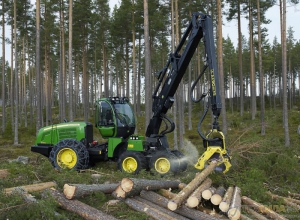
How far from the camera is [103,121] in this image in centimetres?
1011

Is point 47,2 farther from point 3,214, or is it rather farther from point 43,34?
point 3,214

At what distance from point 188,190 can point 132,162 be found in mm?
3485

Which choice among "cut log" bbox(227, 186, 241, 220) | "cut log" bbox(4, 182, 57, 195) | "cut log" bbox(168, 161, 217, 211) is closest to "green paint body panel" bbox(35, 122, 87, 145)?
"cut log" bbox(4, 182, 57, 195)

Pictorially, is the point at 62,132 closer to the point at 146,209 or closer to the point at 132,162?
the point at 132,162

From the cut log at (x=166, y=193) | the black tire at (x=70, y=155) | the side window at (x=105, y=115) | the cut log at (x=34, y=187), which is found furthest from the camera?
the side window at (x=105, y=115)

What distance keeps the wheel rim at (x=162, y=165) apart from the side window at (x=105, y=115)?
2.20 meters

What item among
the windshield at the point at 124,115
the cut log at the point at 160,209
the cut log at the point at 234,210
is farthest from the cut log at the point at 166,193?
the windshield at the point at 124,115

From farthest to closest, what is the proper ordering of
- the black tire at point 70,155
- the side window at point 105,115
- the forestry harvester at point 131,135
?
the side window at point 105,115 < the black tire at point 70,155 < the forestry harvester at point 131,135

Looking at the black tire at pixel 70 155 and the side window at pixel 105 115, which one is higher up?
the side window at pixel 105 115

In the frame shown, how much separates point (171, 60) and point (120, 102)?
98.0 inches

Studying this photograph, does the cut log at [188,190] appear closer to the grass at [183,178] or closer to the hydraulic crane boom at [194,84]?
the hydraulic crane boom at [194,84]

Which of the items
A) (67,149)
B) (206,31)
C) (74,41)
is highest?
(74,41)

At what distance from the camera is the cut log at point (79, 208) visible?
548cm

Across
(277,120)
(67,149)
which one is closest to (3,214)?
(67,149)
